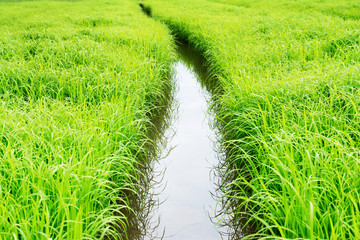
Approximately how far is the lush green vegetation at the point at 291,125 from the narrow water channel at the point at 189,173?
233mm

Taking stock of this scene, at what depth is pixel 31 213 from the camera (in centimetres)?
176

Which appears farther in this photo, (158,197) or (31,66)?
(31,66)

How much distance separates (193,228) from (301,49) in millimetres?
3326

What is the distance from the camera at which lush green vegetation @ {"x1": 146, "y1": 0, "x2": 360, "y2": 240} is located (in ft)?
5.92

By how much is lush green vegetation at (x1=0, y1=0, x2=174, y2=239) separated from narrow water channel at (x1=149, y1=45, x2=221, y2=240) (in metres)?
0.29

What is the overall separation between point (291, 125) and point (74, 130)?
5.86 ft

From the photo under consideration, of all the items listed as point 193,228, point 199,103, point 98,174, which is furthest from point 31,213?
point 199,103

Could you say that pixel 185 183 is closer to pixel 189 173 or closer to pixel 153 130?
pixel 189 173

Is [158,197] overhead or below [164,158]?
below

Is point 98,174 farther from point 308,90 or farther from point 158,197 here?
point 308,90

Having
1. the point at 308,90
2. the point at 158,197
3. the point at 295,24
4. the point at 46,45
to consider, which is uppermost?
the point at 295,24

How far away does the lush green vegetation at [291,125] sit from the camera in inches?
71.0

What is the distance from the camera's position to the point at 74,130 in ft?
8.38

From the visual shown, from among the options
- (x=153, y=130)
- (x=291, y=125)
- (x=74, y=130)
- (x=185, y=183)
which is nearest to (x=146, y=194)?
(x=185, y=183)
